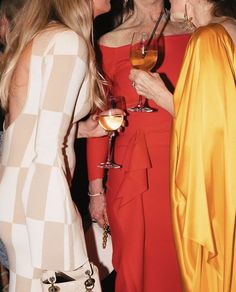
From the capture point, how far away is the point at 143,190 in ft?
6.66

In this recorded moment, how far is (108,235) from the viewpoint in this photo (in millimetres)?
2287

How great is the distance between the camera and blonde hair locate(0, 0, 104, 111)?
1.52m

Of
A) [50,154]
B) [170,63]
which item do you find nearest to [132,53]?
[170,63]

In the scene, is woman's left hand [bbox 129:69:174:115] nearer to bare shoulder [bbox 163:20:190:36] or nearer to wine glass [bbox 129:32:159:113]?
wine glass [bbox 129:32:159:113]

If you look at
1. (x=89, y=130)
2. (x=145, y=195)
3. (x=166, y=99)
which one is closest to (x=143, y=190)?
(x=145, y=195)

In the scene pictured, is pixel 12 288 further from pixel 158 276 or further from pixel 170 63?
pixel 170 63

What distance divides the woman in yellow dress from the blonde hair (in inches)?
15.2

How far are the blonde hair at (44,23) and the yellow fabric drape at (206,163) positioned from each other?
1.26 ft

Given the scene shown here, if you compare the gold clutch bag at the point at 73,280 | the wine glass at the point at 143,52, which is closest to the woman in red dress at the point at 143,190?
the wine glass at the point at 143,52

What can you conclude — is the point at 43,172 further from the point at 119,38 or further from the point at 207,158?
the point at 119,38

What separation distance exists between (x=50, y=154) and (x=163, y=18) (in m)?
1.26

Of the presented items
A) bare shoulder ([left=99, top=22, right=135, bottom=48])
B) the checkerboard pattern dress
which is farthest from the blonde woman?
bare shoulder ([left=99, top=22, right=135, bottom=48])

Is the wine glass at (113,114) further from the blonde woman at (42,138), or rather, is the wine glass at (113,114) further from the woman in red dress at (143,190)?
the blonde woman at (42,138)

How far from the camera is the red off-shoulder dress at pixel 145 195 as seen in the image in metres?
2.04
